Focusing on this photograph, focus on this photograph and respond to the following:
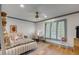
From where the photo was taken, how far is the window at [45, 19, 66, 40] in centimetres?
188

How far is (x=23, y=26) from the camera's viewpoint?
6.03 ft

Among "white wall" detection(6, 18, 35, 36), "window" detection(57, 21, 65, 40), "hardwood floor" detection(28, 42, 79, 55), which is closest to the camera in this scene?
"white wall" detection(6, 18, 35, 36)

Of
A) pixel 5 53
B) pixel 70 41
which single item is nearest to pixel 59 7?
pixel 70 41

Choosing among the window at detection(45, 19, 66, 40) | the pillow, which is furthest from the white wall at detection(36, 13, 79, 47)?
the pillow

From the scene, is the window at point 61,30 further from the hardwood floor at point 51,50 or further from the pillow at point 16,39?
the pillow at point 16,39

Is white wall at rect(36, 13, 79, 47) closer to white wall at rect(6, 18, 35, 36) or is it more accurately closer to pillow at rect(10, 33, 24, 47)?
white wall at rect(6, 18, 35, 36)

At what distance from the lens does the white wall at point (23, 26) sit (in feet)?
5.34

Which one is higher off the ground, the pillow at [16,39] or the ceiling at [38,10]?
the ceiling at [38,10]

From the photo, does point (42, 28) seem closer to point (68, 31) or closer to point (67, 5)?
point (68, 31)

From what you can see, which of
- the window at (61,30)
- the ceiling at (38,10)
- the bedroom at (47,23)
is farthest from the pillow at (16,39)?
the window at (61,30)

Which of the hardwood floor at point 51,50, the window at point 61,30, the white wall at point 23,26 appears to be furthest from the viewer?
the window at point 61,30

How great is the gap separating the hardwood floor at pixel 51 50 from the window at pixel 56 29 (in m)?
0.25

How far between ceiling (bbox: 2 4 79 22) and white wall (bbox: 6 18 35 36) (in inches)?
4.5

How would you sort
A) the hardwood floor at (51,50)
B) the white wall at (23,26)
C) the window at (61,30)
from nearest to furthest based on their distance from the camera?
the white wall at (23,26)
the hardwood floor at (51,50)
the window at (61,30)
